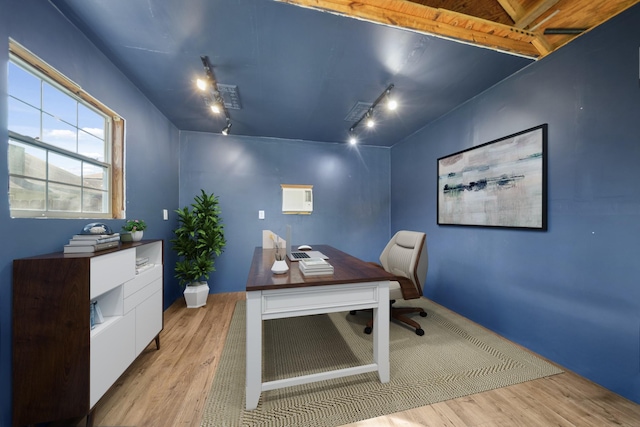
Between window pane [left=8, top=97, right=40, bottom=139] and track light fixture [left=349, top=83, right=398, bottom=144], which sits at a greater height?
track light fixture [left=349, top=83, right=398, bottom=144]

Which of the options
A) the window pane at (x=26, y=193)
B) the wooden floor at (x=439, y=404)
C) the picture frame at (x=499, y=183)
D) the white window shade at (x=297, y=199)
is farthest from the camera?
the white window shade at (x=297, y=199)

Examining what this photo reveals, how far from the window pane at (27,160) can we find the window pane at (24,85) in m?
0.28

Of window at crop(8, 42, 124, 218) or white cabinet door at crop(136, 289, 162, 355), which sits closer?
window at crop(8, 42, 124, 218)

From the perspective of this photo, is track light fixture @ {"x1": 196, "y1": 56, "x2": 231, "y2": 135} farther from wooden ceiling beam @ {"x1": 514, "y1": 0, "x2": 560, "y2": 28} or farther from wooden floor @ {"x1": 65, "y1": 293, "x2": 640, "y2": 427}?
wooden ceiling beam @ {"x1": 514, "y1": 0, "x2": 560, "y2": 28}

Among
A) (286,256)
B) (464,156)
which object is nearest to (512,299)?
(464,156)

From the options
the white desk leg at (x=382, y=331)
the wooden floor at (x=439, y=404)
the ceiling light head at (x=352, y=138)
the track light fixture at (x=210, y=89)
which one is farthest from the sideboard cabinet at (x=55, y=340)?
the ceiling light head at (x=352, y=138)

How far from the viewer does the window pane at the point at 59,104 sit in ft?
4.68

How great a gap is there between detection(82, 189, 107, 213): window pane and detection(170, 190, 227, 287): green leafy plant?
1045 millimetres

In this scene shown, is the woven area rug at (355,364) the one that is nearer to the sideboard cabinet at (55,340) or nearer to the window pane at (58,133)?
the sideboard cabinet at (55,340)

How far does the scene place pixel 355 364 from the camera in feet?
5.85

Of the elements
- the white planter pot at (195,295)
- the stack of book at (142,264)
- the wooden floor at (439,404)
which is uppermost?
the stack of book at (142,264)

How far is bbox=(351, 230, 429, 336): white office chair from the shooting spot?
2.19 m

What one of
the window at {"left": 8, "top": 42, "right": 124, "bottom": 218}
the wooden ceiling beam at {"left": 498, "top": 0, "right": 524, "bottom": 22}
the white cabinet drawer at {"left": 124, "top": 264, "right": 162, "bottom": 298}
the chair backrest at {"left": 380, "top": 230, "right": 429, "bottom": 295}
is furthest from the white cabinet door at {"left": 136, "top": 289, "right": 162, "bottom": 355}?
the wooden ceiling beam at {"left": 498, "top": 0, "right": 524, "bottom": 22}

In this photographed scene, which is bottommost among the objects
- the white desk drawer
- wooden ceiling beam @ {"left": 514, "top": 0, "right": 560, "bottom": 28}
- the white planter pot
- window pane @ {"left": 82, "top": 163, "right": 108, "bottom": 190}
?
the white planter pot
